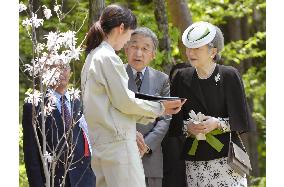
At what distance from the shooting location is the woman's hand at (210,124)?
4749 mm

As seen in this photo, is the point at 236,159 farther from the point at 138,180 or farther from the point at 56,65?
the point at 56,65

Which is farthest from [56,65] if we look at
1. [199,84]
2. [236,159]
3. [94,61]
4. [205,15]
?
[205,15]

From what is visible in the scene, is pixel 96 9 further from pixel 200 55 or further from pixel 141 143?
pixel 141 143

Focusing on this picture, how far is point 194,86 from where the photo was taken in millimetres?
4895

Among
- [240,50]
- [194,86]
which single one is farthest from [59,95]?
[240,50]

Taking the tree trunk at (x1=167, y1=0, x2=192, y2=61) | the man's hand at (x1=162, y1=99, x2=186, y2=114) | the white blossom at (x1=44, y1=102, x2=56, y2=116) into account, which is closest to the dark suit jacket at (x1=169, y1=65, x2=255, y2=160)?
the man's hand at (x1=162, y1=99, x2=186, y2=114)

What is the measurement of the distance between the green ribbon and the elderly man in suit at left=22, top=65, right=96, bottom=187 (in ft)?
2.53

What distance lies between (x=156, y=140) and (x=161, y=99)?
0.66 metres

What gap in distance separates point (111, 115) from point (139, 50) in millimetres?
978

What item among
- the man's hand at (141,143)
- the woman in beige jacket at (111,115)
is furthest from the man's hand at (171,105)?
the man's hand at (141,143)

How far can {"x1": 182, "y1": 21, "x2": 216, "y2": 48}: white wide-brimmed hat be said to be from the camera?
4.77 meters

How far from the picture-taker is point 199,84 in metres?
4.89

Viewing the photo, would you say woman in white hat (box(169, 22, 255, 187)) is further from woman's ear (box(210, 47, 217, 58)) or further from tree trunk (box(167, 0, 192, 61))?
tree trunk (box(167, 0, 192, 61))

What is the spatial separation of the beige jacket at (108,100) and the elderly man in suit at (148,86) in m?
0.75
